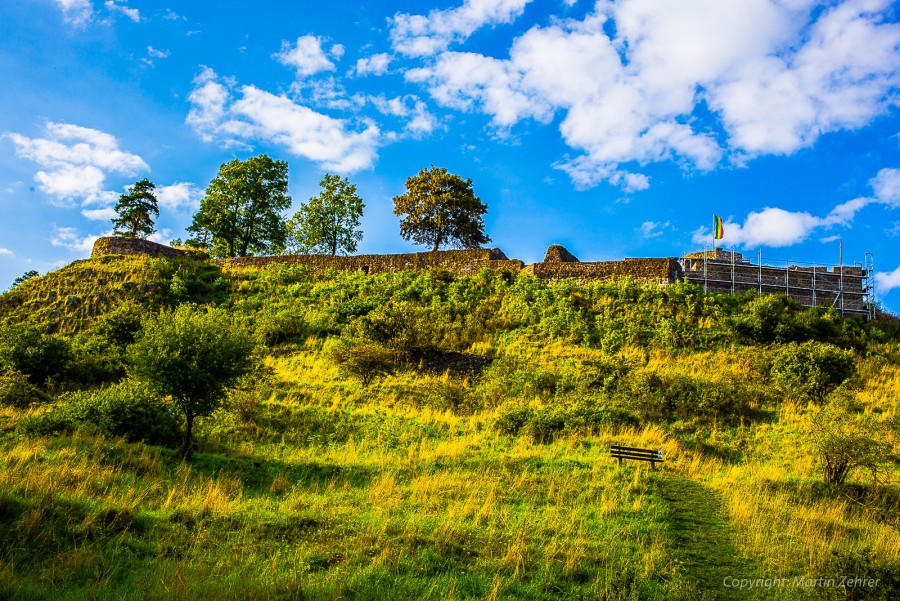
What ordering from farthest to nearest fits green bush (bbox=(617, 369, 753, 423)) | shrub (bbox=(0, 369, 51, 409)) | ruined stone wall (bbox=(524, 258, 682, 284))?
ruined stone wall (bbox=(524, 258, 682, 284)) < green bush (bbox=(617, 369, 753, 423)) < shrub (bbox=(0, 369, 51, 409))

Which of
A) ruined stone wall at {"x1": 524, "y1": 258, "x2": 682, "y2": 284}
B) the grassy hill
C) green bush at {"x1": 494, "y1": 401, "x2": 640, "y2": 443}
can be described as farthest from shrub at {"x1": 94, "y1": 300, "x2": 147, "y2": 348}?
ruined stone wall at {"x1": 524, "y1": 258, "x2": 682, "y2": 284}

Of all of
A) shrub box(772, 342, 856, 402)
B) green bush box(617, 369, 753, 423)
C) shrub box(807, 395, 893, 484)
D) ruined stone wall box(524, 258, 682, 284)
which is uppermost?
ruined stone wall box(524, 258, 682, 284)

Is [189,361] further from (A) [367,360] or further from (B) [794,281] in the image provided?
(B) [794,281]

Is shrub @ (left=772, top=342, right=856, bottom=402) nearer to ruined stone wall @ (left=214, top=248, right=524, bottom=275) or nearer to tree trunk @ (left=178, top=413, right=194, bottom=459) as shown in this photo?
ruined stone wall @ (left=214, top=248, right=524, bottom=275)

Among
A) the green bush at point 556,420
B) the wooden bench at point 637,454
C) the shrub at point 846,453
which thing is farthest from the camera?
the green bush at point 556,420

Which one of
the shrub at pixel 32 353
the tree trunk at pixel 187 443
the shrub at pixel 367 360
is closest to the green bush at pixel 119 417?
the tree trunk at pixel 187 443

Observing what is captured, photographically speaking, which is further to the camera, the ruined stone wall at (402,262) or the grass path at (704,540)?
the ruined stone wall at (402,262)

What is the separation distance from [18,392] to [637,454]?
1856 cm

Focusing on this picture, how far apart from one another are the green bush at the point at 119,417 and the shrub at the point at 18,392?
12.2 feet

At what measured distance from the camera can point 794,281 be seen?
31.4 m

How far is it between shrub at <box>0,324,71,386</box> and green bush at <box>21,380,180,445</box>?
7315 mm

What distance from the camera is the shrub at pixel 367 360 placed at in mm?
22031

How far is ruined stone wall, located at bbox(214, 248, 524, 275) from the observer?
108 ft

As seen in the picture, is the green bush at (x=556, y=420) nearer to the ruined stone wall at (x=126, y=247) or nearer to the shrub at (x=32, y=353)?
the shrub at (x=32, y=353)
